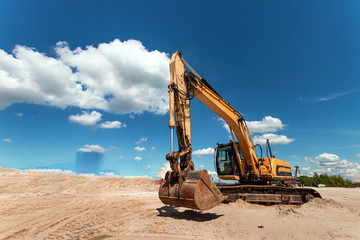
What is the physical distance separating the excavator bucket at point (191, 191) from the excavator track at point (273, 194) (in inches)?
141

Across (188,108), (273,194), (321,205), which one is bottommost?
(321,205)

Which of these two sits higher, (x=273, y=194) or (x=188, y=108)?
(x=188, y=108)

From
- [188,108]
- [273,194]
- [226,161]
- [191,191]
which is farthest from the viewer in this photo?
[226,161]

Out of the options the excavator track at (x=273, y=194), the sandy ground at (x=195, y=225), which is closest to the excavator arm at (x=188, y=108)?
the excavator track at (x=273, y=194)

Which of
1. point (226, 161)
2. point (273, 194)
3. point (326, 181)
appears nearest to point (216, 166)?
point (226, 161)

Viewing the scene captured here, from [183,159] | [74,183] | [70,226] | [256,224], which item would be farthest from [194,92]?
[74,183]

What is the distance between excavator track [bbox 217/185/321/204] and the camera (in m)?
8.89

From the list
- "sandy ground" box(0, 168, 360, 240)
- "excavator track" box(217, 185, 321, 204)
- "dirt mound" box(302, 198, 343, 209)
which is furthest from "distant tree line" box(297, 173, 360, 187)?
"sandy ground" box(0, 168, 360, 240)

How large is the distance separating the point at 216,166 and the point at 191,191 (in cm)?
567

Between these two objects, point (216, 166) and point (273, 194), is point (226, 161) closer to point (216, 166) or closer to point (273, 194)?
point (216, 166)

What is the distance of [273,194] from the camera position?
8969 mm

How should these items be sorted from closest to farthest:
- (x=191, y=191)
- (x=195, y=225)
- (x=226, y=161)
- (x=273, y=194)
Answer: (x=191, y=191) → (x=195, y=225) → (x=273, y=194) → (x=226, y=161)

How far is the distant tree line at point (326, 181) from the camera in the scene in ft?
87.3

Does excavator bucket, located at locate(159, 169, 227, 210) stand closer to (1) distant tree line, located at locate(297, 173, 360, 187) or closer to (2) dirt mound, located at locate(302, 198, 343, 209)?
(2) dirt mound, located at locate(302, 198, 343, 209)
